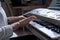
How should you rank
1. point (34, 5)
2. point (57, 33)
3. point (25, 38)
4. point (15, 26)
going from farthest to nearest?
1. point (34, 5)
2. point (25, 38)
3. point (15, 26)
4. point (57, 33)

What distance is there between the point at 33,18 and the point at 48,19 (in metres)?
0.17

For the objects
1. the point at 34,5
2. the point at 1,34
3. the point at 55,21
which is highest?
the point at 55,21

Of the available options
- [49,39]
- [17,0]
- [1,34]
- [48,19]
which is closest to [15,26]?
[1,34]

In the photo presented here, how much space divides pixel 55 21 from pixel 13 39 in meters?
0.65

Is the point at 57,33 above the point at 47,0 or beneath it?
above

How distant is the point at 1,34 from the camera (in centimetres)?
89

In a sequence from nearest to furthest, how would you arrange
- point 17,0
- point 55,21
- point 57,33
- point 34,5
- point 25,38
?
point 57,33
point 55,21
point 25,38
point 34,5
point 17,0

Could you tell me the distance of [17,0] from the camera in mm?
3086

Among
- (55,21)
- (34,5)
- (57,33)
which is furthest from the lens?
(34,5)

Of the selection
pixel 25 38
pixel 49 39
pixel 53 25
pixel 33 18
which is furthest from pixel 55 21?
pixel 25 38

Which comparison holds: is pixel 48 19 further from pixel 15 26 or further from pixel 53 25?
pixel 15 26

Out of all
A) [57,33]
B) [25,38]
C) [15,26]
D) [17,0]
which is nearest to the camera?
[57,33]

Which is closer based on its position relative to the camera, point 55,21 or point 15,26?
point 55,21

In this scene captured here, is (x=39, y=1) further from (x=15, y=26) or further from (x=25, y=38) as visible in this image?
(x=15, y=26)
